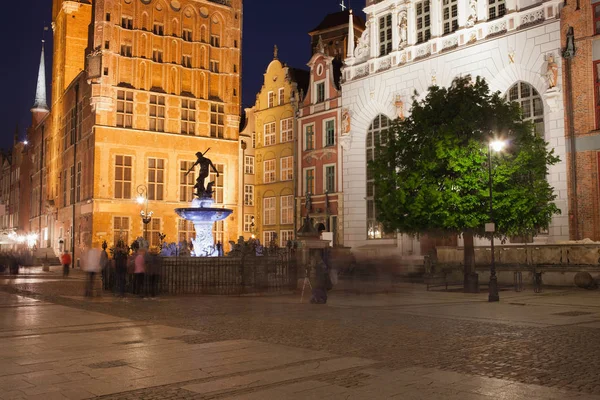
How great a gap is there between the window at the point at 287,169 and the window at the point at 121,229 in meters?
12.5

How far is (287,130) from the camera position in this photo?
4791 centimetres

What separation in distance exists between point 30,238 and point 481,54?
184 ft

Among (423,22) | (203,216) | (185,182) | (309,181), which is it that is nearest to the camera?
(203,216)

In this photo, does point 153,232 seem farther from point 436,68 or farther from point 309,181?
point 436,68

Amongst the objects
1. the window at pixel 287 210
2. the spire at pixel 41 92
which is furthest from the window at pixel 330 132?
the spire at pixel 41 92

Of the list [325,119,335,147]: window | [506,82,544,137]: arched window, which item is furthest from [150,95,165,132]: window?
[506,82,544,137]: arched window

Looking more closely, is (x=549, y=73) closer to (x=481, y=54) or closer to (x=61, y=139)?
(x=481, y=54)

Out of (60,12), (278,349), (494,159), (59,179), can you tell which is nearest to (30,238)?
(59,179)

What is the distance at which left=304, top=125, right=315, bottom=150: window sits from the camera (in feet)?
147

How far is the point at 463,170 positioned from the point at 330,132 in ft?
69.2

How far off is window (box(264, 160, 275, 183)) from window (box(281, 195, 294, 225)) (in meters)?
2.41

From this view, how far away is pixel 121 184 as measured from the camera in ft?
156

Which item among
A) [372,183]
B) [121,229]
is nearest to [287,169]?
[372,183]

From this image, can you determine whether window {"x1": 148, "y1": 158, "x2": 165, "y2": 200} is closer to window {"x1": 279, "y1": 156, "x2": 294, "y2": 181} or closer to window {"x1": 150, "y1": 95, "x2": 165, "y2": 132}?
window {"x1": 150, "y1": 95, "x2": 165, "y2": 132}
